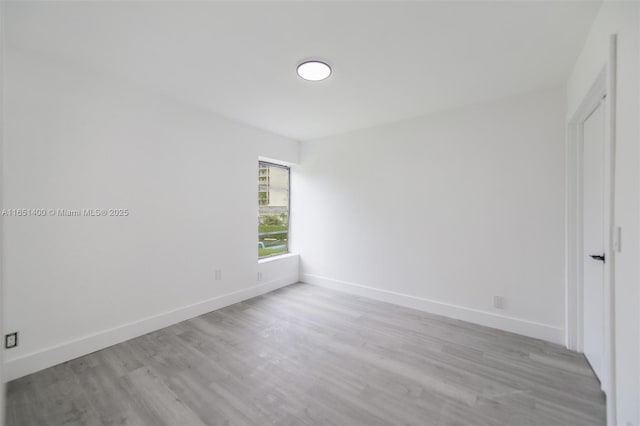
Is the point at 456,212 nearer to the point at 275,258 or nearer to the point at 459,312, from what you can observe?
the point at 459,312

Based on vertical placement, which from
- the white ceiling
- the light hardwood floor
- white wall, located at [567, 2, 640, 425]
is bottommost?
the light hardwood floor

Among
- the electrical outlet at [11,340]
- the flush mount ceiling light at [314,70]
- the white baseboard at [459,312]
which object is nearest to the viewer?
the electrical outlet at [11,340]

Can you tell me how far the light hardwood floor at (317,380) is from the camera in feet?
5.45

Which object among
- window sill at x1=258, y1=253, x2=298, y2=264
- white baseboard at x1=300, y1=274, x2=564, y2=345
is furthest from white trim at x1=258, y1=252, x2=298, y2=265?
white baseboard at x1=300, y1=274, x2=564, y2=345

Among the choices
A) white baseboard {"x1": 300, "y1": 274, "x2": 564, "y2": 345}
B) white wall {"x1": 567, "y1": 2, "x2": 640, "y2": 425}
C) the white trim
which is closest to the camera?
white wall {"x1": 567, "y1": 2, "x2": 640, "y2": 425}

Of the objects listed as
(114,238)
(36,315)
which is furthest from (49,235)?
(36,315)

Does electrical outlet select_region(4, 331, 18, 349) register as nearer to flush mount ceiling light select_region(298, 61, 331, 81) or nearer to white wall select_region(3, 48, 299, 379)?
white wall select_region(3, 48, 299, 379)

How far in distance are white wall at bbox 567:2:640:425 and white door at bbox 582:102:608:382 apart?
2.52 feet

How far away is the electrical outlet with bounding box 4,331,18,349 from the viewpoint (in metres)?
1.94

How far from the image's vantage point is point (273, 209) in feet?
15.1

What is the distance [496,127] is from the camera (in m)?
2.88

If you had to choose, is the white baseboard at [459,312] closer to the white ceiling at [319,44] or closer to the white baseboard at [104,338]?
the white baseboard at [104,338]

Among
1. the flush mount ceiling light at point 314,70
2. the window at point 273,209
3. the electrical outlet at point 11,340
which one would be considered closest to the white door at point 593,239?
the flush mount ceiling light at point 314,70

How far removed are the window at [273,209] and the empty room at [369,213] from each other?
0.56m
